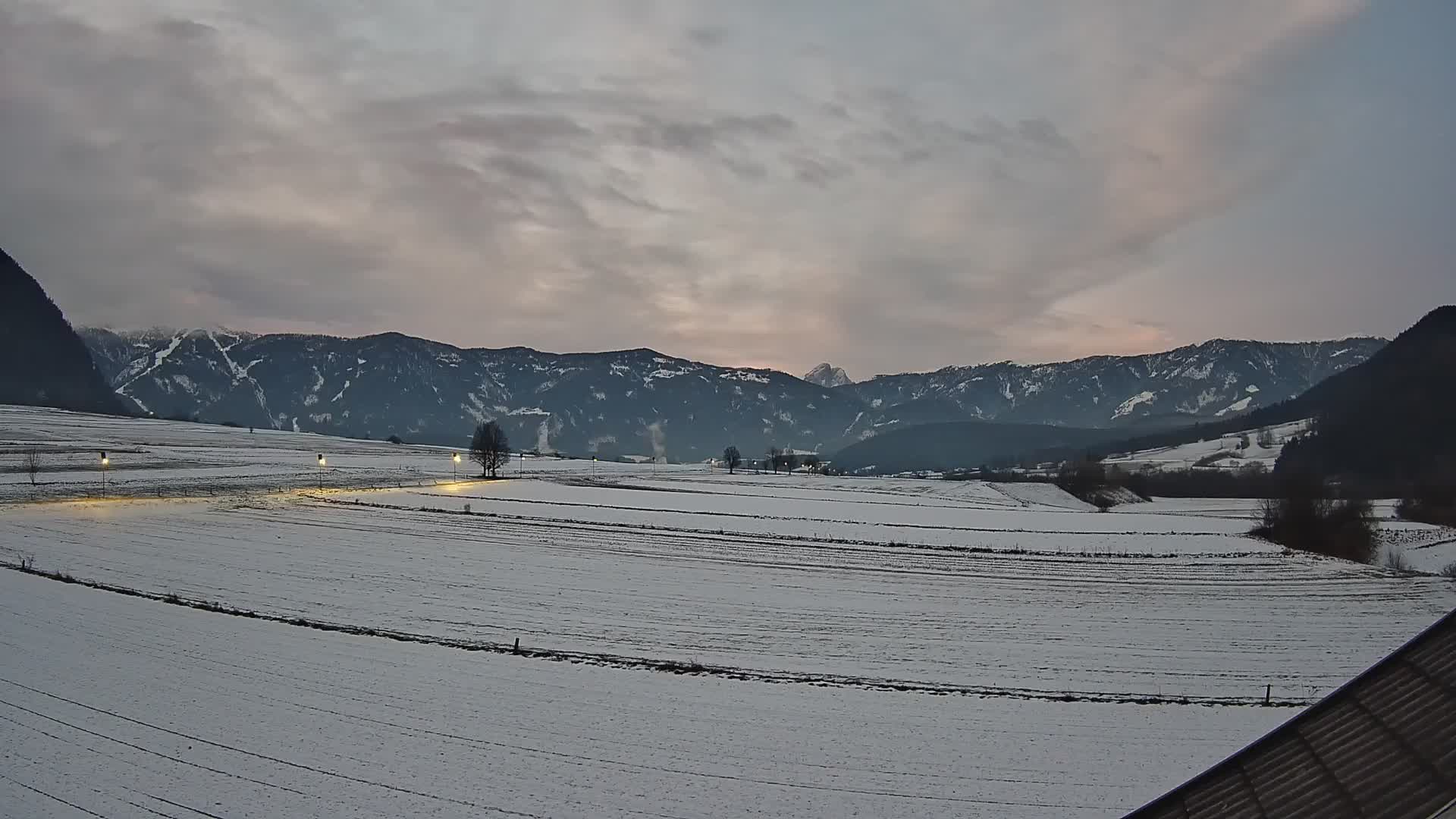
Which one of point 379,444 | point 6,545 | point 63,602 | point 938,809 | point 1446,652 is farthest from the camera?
point 379,444

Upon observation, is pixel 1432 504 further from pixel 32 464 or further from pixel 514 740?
pixel 32 464

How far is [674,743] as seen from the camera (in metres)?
17.7

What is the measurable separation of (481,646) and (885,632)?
15.4m

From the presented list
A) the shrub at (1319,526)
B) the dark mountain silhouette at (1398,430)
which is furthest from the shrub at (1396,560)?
the dark mountain silhouette at (1398,430)

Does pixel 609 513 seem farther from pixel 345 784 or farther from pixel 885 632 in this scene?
pixel 345 784

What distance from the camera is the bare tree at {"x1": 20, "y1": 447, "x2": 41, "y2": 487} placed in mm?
79075

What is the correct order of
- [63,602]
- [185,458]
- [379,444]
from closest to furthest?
[63,602] < [185,458] < [379,444]

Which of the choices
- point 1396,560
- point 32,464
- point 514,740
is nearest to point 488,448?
point 32,464

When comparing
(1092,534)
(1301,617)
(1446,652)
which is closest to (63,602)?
(1446,652)

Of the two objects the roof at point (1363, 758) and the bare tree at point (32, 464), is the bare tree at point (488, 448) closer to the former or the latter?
the bare tree at point (32, 464)

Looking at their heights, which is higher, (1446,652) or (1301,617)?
(1446,652)

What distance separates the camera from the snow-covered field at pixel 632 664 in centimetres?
1559

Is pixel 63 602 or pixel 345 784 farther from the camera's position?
pixel 63 602

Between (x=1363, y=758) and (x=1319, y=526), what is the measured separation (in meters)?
77.4
